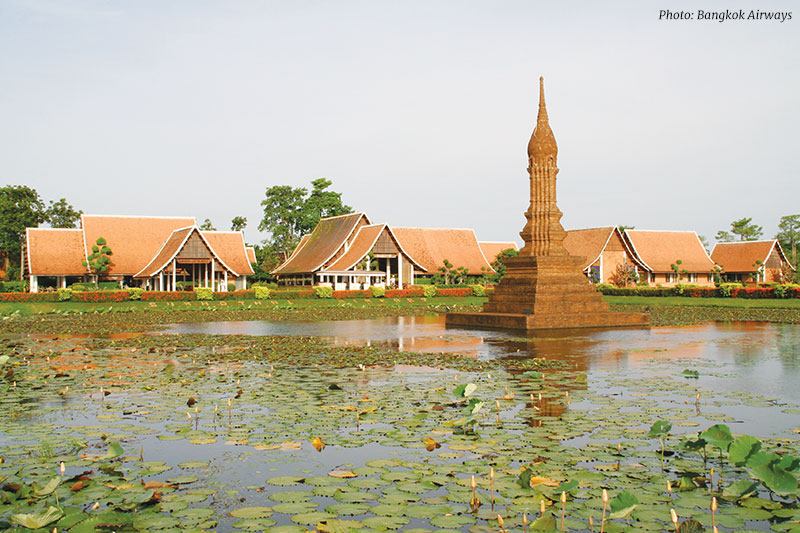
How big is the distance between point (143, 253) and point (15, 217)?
16.4 meters

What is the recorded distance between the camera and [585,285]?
19.3 meters

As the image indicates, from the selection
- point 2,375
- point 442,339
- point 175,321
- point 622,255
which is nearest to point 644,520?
point 2,375

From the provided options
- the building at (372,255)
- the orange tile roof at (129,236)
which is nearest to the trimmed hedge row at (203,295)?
the building at (372,255)

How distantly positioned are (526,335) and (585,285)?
4.00m

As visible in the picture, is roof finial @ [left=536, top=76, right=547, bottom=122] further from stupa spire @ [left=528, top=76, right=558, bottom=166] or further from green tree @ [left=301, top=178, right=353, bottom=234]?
green tree @ [left=301, top=178, right=353, bottom=234]

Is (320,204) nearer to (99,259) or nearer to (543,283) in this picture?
(99,259)

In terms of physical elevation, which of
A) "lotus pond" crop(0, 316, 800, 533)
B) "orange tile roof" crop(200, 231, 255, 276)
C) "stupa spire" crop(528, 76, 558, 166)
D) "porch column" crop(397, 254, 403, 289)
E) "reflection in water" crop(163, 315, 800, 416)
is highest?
"stupa spire" crop(528, 76, 558, 166)

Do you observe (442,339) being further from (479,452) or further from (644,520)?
(644,520)

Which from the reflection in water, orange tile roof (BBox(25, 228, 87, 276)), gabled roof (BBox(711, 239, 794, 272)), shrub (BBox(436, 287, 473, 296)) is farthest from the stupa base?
gabled roof (BBox(711, 239, 794, 272))

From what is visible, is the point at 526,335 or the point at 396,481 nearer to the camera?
the point at 396,481

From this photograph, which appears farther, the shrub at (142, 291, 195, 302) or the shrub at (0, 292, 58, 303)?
the shrub at (142, 291, 195, 302)

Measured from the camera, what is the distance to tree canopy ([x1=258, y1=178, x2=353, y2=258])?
193 feet

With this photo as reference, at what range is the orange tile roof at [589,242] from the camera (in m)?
46.9

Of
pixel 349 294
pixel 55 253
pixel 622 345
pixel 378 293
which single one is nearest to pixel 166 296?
pixel 349 294
